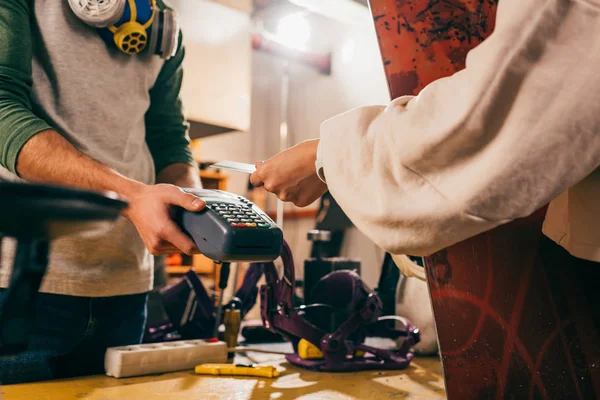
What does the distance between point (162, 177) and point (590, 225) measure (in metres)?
0.76

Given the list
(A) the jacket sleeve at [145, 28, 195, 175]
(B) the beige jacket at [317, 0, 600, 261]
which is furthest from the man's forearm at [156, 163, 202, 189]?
(B) the beige jacket at [317, 0, 600, 261]

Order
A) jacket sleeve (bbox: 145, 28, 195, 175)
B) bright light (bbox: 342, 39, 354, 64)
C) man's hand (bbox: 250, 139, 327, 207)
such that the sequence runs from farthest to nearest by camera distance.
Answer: bright light (bbox: 342, 39, 354, 64) < jacket sleeve (bbox: 145, 28, 195, 175) < man's hand (bbox: 250, 139, 327, 207)

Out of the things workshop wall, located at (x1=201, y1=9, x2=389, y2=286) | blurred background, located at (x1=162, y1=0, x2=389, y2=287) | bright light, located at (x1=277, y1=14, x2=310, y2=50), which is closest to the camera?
blurred background, located at (x1=162, y1=0, x2=389, y2=287)

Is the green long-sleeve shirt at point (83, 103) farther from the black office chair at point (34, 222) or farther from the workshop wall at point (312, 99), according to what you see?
the workshop wall at point (312, 99)

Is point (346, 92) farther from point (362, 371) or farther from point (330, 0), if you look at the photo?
point (362, 371)

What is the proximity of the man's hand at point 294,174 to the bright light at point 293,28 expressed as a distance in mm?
1839

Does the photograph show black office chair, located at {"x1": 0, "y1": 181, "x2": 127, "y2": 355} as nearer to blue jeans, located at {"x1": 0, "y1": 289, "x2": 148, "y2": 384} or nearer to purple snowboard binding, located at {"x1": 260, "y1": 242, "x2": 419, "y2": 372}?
blue jeans, located at {"x1": 0, "y1": 289, "x2": 148, "y2": 384}

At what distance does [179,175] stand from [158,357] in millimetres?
352

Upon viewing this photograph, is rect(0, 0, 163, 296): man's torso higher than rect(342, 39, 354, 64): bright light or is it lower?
lower

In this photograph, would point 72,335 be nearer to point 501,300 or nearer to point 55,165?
point 55,165

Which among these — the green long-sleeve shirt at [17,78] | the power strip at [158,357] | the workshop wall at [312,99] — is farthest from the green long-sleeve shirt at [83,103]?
the workshop wall at [312,99]

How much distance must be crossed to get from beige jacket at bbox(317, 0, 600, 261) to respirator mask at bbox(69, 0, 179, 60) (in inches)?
22.6

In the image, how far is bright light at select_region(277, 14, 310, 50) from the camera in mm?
2246

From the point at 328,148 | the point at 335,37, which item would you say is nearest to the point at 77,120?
the point at 328,148
